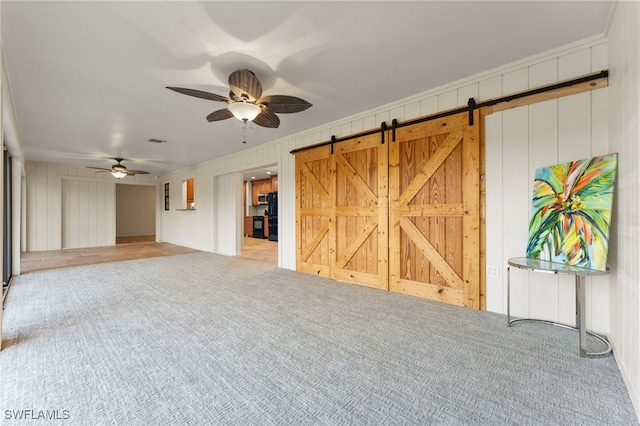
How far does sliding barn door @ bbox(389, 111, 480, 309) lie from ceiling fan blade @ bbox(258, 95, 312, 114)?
4.83 ft

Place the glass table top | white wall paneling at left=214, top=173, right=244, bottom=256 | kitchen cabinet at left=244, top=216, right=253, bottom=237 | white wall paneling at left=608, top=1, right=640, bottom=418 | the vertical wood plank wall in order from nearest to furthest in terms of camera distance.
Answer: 1. white wall paneling at left=608, top=1, right=640, bottom=418
2. the glass table top
3. white wall paneling at left=214, top=173, right=244, bottom=256
4. the vertical wood plank wall
5. kitchen cabinet at left=244, top=216, right=253, bottom=237

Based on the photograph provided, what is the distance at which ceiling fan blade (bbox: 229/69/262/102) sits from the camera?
258cm

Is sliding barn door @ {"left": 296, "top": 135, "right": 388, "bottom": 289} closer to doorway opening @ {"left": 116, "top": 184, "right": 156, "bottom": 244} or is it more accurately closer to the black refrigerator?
the black refrigerator

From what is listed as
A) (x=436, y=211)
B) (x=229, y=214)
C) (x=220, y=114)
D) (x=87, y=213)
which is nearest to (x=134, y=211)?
(x=87, y=213)

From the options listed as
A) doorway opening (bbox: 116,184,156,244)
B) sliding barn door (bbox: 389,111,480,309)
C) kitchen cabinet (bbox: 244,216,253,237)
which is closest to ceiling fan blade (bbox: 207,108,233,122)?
sliding barn door (bbox: 389,111,480,309)

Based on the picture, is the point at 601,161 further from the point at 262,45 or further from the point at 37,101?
the point at 37,101

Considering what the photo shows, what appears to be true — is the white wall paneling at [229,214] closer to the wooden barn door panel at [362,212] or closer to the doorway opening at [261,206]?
the doorway opening at [261,206]

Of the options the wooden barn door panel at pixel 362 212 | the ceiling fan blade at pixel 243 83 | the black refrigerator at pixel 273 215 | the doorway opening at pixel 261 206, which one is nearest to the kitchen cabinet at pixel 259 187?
the doorway opening at pixel 261 206

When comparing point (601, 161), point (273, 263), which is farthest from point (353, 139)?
point (273, 263)

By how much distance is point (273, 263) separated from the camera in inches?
223

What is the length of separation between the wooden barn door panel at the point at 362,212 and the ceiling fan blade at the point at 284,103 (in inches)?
57.2

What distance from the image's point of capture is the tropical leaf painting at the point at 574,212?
2.01 m

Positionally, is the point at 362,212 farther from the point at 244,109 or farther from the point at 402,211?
the point at 244,109

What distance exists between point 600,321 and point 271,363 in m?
2.65
